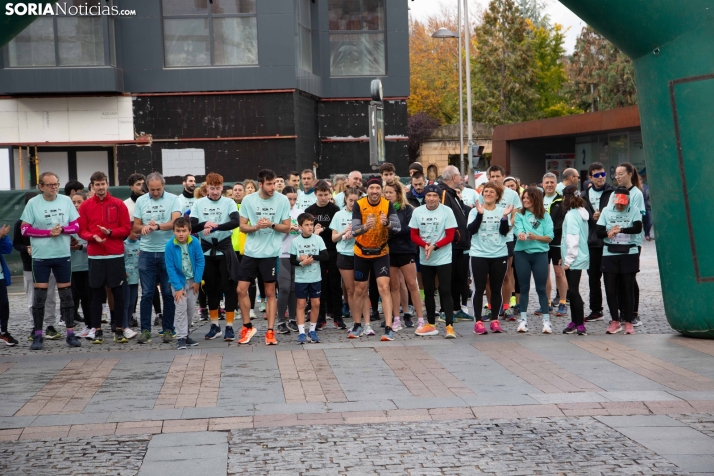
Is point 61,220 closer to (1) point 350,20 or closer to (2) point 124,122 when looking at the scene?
(2) point 124,122

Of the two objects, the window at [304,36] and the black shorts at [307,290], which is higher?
the window at [304,36]

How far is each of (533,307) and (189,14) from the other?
13183 mm

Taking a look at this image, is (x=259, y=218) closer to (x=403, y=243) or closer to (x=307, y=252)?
(x=307, y=252)

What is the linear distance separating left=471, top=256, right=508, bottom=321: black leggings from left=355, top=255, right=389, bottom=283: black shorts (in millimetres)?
994

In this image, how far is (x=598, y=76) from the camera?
7131 cm

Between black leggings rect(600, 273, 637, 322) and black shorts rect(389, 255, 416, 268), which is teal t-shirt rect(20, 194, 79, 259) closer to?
black shorts rect(389, 255, 416, 268)

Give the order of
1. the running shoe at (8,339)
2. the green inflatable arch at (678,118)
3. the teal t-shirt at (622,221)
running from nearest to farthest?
1. the green inflatable arch at (678,118)
2. the teal t-shirt at (622,221)
3. the running shoe at (8,339)

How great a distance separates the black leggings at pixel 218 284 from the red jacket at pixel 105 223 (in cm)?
111

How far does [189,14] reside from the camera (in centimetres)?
2381

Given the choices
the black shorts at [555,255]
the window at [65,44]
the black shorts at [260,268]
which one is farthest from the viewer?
the window at [65,44]

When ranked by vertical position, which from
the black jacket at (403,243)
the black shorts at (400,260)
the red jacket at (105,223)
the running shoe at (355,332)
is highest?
the red jacket at (105,223)

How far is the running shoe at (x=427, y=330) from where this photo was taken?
36.8 feet

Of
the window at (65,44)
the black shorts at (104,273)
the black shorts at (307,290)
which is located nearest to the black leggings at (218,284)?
the black shorts at (307,290)

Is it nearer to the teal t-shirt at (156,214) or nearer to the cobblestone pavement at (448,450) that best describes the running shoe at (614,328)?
the cobblestone pavement at (448,450)
